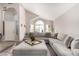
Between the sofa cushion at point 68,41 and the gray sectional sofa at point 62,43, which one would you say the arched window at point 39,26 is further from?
the sofa cushion at point 68,41

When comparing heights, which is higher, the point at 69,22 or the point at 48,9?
the point at 48,9

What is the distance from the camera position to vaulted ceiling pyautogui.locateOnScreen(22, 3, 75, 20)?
6.52 ft

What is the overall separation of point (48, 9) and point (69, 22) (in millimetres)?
489

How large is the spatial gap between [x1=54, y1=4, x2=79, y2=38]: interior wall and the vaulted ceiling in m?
0.09

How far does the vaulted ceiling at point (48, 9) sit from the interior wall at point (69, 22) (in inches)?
3.6

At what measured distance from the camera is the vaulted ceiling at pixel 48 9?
1987 millimetres

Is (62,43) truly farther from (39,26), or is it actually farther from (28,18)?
(28,18)

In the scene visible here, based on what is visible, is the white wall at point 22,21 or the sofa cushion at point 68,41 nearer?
the white wall at point 22,21

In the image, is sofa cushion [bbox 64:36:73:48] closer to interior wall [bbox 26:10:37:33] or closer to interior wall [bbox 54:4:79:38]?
interior wall [bbox 54:4:79:38]

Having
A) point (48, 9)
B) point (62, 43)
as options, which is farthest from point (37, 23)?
point (62, 43)

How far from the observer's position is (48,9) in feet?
6.83

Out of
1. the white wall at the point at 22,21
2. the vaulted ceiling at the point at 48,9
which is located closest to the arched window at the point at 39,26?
the vaulted ceiling at the point at 48,9

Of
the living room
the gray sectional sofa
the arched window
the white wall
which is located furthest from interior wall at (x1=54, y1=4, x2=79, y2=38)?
the white wall

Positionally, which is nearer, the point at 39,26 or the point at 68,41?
the point at 39,26
